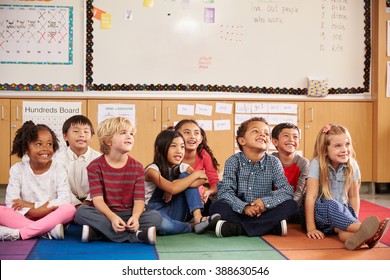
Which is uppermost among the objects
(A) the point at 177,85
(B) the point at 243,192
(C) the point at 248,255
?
(A) the point at 177,85

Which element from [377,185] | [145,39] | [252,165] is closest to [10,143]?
[145,39]

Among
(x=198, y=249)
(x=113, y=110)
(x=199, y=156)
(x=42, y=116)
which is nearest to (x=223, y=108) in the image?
(x=113, y=110)

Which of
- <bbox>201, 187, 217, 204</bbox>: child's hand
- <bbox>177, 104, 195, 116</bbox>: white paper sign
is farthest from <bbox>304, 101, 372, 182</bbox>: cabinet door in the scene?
<bbox>201, 187, 217, 204</bbox>: child's hand

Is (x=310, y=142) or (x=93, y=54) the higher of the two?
(x=93, y=54)

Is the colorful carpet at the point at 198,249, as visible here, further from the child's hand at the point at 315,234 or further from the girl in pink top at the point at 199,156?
the girl in pink top at the point at 199,156

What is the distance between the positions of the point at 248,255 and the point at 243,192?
2.12 feet

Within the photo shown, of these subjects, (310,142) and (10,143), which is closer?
(10,143)

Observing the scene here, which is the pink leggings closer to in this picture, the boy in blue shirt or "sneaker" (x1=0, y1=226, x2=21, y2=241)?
"sneaker" (x1=0, y1=226, x2=21, y2=241)

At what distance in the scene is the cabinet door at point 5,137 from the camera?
14.9ft

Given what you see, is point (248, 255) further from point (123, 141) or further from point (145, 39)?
point (145, 39)

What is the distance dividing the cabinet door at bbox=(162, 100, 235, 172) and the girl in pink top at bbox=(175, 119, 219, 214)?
1.32 meters

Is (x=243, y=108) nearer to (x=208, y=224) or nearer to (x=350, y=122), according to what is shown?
(x=350, y=122)

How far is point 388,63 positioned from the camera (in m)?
4.79

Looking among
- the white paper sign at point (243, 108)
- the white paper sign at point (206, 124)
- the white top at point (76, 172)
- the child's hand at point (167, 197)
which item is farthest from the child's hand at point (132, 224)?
the white paper sign at point (243, 108)
